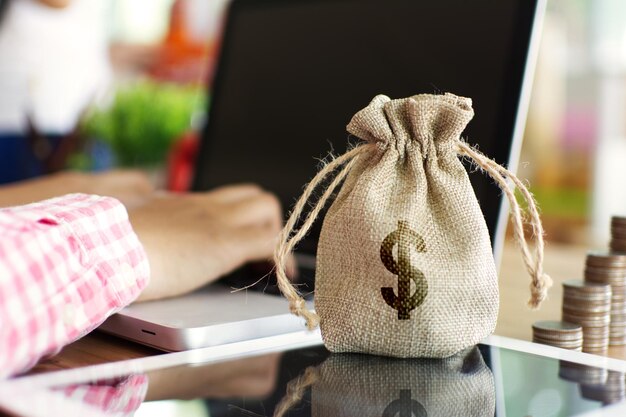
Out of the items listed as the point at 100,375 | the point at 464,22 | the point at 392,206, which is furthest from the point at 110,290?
the point at 464,22

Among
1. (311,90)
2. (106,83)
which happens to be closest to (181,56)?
(106,83)

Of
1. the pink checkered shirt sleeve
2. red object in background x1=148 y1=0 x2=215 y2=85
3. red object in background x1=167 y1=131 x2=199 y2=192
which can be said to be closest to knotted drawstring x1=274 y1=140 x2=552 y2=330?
the pink checkered shirt sleeve

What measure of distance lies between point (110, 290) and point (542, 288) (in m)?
0.25

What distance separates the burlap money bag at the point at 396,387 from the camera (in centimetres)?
34

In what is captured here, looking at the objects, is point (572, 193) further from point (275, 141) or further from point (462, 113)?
point (462, 113)

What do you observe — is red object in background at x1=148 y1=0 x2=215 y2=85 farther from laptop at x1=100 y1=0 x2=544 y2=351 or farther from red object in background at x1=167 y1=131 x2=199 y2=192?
laptop at x1=100 y1=0 x2=544 y2=351

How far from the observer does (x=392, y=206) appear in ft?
1.33

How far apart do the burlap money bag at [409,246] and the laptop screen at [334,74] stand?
0.66ft

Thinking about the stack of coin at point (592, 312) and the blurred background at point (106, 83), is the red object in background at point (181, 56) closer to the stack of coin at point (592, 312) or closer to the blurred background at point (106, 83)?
the blurred background at point (106, 83)

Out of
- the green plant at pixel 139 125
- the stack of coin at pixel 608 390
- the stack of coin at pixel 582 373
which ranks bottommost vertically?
the stack of coin at pixel 582 373

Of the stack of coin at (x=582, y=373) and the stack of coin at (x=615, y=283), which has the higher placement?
the stack of coin at (x=615, y=283)

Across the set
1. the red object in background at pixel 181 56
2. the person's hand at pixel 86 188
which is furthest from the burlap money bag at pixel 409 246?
the red object in background at pixel 181 56

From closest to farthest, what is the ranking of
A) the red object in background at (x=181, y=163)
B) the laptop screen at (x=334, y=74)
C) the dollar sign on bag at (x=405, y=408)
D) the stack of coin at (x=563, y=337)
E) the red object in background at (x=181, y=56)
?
the dollar sign on bag at (x=405, y=408) → the stack of coin at (x=563, y=337) → the laptop screen at (x=334, y=74) → the red object in background at (x=181, y=163) → the red object in background at (x=181, y=56)

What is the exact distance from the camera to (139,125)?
1.13 m
